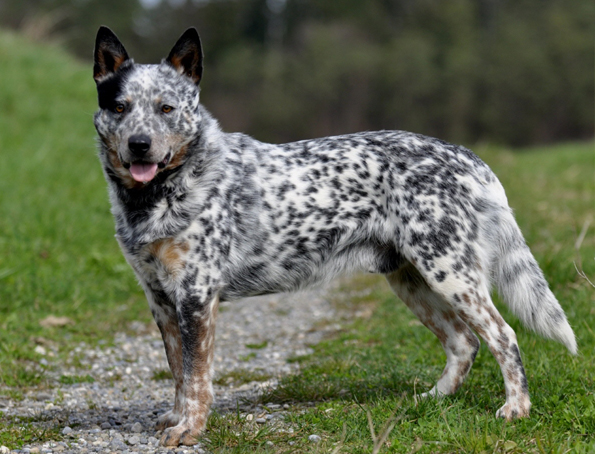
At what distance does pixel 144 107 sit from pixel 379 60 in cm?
2174

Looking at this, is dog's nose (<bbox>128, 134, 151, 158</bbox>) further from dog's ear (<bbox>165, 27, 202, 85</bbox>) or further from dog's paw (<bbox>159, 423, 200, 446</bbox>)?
dog's paw (<bbox>159, 423, 200, 446</bbox>)

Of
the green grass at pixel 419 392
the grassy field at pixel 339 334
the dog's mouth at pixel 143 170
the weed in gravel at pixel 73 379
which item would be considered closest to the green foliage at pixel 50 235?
the grassy field at pixel 339 334

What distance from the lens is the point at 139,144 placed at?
3562 mm

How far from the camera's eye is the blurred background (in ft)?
72.9

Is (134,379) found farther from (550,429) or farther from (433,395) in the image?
(550,429)

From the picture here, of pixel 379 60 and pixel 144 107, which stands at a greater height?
pixel 144 107

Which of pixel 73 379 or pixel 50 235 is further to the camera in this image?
pixel 50 235

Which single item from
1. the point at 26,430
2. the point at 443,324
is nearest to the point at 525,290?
the point at 443,324

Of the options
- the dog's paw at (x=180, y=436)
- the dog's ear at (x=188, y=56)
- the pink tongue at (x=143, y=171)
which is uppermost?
the dog's ear at (x=188, y=56)

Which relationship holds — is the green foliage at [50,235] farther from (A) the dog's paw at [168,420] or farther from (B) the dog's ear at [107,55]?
(A) the dog's paw at [168,420]

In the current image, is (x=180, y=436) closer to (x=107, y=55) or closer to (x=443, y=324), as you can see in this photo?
(x=443, y=324)

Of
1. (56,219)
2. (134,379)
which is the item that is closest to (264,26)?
(56,219)

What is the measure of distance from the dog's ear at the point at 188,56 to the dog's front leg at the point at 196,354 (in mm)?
1287

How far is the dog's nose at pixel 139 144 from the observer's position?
355 cm
